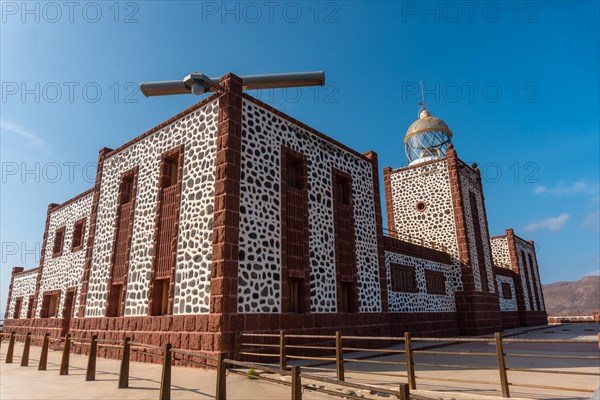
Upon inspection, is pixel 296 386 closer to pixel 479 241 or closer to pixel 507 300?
pixel 479 241

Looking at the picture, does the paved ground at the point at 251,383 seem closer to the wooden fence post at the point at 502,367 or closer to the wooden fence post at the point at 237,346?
the wooden fence post at the point at 502,367

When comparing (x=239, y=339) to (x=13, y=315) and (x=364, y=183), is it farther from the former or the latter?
(x=13, y=315)

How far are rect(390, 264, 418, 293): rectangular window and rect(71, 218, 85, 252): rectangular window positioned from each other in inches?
597

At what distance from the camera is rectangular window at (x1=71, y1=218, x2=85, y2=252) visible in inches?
753

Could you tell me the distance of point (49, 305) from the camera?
66.6 feet

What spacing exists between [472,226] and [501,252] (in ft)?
36.7

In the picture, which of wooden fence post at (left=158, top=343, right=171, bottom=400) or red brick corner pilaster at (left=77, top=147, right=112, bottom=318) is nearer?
wooden fence post at (left=158, top=343, right=171, bottom=400)

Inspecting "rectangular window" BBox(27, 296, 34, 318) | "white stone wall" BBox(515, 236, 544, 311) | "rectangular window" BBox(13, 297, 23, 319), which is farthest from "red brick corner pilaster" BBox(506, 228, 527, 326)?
"rectangular window" BBox(13, 297, 23, 319)

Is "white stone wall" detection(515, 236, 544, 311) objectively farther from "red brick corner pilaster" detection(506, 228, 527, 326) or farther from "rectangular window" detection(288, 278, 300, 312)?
"rectangular window" detection(288, 278, 300, 312)

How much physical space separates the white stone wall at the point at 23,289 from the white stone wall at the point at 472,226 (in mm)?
25828

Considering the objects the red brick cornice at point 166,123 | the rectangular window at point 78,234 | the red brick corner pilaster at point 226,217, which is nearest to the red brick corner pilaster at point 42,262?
the rectangular window at point 78,234

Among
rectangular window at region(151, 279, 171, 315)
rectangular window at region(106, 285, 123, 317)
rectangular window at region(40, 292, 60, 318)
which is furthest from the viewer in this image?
rectangular window at region(40, 292, 60, 318)

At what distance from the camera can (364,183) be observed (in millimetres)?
15156

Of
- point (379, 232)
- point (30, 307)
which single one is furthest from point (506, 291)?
point (30, 307)
